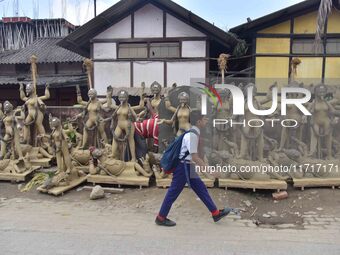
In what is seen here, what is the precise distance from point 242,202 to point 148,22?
24.8ft

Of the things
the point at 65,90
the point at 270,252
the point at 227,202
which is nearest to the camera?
the point at 270,252

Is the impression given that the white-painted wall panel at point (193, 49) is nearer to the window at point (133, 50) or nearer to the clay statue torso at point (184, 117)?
the window at point (133, 50)

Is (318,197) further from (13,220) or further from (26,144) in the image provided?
(26,144)

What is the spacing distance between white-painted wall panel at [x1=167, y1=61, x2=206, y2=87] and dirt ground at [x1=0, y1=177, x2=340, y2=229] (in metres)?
5.41

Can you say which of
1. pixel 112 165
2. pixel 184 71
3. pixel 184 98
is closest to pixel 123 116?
pixel 112 165

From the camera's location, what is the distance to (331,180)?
20.4ft

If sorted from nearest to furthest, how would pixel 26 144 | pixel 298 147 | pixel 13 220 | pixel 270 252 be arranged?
pixel 270 252
pixel 13 220
pixel 298 147
pixel 26 144

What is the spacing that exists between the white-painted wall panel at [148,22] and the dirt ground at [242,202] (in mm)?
6389

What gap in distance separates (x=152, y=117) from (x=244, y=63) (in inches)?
270

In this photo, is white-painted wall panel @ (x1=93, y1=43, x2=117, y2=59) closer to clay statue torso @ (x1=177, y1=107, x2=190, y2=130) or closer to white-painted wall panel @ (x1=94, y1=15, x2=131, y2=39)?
white-painted wall panel @ (x1=94, y1=15, x2=131, y2=39)

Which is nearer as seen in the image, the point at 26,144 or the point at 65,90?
the point at 26,144

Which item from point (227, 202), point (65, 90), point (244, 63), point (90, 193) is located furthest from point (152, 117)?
point (65, 90)

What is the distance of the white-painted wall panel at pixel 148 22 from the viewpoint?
11273mm

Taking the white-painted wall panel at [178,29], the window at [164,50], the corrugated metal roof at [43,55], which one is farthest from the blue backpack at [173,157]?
the corrugated metal roof at [43,55]
